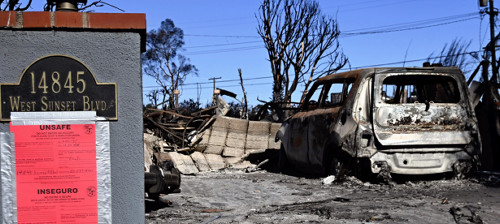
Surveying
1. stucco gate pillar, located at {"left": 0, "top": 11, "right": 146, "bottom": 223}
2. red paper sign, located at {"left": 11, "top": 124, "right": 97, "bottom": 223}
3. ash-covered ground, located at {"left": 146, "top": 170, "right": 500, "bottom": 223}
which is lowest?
ash-covered ground, located at {"left": 146, "top": 170, "right": 500, "bottom": 223}

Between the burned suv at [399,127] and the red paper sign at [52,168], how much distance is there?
497 cm

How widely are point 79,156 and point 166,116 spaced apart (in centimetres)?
1159

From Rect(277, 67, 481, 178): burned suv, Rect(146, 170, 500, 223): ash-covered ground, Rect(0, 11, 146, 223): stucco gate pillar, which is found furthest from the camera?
Rect(277, 67, 481, 178): burned suv

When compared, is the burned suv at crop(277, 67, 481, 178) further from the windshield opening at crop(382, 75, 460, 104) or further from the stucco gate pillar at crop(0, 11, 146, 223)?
the stucco gate pillar at crop(0, 11, 146, 223)

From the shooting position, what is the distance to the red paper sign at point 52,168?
3.38 meters

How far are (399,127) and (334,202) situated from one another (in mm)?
1883

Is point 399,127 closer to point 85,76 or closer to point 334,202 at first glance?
point 334,202

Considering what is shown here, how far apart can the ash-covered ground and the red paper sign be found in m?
2.12

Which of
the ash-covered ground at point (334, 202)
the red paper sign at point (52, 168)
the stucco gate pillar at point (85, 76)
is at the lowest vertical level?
the ash-covered ground at point (334, 202)

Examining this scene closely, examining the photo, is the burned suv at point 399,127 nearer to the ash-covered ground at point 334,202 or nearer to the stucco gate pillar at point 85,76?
the ash-covered ground at point 334,202

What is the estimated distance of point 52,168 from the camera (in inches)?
133

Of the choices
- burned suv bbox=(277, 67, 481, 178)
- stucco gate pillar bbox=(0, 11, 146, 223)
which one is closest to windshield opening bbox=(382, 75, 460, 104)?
burned suv bbox=(277, 67, 481, 178)

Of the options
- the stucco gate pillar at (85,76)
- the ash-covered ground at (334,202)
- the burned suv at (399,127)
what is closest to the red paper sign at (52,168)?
the stucco gate pillar at (85,76)

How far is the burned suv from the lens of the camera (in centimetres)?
770
